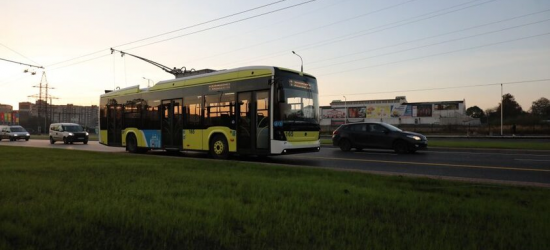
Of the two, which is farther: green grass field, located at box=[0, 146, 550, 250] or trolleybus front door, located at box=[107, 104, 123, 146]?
trolleybus front door, located at box=[107, 104, 123, 146]

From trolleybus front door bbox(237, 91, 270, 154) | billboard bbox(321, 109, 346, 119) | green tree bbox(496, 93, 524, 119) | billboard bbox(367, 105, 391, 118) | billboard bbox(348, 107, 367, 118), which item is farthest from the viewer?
green tree bbox(496, 93, 524, 119)

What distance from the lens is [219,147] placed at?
13750 millimetres

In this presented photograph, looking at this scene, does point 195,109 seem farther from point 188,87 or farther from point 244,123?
point 244,123

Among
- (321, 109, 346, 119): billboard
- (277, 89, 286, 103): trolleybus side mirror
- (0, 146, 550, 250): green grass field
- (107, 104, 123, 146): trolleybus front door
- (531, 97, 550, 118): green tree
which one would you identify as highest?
(531, 97, 550, 118): green tree

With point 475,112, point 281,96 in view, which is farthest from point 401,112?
point 281,96

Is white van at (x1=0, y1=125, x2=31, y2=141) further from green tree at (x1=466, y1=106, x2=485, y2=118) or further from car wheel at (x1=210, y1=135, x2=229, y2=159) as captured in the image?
green tree at (x1=466, y1=106, x2=485, y2=118)

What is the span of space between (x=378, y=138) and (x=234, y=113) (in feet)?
25.2

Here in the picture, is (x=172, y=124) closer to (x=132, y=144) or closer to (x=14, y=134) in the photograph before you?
(x=132, y=144)

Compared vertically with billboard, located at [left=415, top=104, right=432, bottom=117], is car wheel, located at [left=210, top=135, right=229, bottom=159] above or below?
below

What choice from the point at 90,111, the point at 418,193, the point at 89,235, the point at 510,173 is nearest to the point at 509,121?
the point at 510,173

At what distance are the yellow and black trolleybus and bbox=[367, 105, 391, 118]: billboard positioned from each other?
85531 millimetres

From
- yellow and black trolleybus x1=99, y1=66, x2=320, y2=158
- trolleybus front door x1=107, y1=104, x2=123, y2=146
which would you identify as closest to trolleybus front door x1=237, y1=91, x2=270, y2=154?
yellow and black trolleybus x1=99, y1=66, x2=320, y2=158

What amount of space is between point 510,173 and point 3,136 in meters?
44.5

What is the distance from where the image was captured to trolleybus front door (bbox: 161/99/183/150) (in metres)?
15.4
